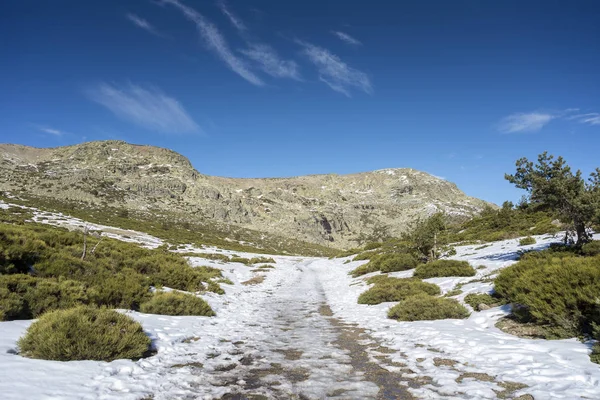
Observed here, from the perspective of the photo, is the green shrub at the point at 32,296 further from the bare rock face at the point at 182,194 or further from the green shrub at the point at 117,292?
the bare rock face at the point at 182,194

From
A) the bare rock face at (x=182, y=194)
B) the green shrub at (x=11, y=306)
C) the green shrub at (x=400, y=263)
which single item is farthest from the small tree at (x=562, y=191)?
the bare rock face at (x=182, y=194)

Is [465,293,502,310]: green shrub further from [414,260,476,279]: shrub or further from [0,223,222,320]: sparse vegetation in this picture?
[0,223,222,320]: sparse vegetation

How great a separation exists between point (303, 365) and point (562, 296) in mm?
5757

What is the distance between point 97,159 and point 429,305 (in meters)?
176

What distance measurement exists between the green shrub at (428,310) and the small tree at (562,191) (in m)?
7.37

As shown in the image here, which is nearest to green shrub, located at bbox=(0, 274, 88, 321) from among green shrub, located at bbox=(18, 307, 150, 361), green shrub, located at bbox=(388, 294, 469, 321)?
green shrub, located at bbox=(18, 307, 150, 361)

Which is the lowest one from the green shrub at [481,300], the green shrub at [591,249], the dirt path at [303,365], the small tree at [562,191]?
the dirt path at [303,365]

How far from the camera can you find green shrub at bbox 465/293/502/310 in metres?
9.95

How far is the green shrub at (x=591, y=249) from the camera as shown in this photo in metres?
12.4

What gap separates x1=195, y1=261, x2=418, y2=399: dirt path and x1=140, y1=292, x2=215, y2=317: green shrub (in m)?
1.65

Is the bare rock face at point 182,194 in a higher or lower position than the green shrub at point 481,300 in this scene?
higher

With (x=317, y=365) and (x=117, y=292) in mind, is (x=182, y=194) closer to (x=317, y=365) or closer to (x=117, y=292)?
(x=117, y=292)

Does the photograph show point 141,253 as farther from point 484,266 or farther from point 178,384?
point 484,266

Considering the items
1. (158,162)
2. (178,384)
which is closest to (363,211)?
(158,162)
